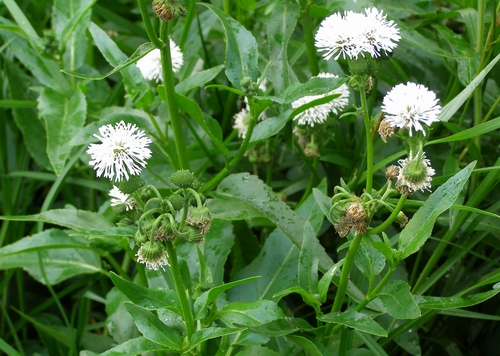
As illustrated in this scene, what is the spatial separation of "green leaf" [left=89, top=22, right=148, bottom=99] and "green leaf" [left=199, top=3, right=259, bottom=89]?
0.25 m

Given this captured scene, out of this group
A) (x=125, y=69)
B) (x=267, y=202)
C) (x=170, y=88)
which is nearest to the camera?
(x=170, y=88)

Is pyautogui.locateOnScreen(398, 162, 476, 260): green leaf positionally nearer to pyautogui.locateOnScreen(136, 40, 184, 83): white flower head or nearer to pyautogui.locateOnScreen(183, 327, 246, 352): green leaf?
pyautogui.locateOnScreen(183, 327, 246, 352): green leaf

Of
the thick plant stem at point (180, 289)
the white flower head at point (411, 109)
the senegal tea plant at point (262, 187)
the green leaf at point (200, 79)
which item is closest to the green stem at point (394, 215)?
the senegal tea plant at point (262, 187)

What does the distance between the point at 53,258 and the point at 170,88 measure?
2.15 feet

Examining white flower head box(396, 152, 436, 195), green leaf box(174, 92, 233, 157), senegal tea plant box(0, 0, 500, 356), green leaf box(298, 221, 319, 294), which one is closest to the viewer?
white flower head box(396, 152, 436, 195)

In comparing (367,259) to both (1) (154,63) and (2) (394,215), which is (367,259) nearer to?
(2) (394,215)

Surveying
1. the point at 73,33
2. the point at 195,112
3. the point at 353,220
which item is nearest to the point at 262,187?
the point at 195,112

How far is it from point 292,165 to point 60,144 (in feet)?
2.20

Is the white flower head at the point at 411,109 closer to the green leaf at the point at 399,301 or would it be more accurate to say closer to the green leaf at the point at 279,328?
the green leaf at the point at 399,301

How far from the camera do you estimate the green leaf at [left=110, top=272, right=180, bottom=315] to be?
101cm

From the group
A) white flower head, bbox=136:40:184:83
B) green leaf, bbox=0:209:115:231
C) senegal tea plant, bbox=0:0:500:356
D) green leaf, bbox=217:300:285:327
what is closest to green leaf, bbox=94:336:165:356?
senegal tea plant, bbox=0:0:500:356

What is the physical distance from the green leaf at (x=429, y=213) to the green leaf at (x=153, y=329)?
0.41 m

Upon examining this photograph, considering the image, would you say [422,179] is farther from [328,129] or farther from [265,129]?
[328,129]

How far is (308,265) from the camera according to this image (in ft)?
3.52
